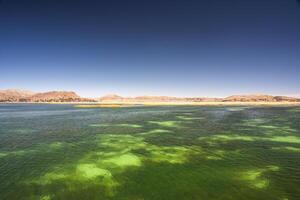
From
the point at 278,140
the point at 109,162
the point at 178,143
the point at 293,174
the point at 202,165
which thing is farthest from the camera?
the point at 278,140

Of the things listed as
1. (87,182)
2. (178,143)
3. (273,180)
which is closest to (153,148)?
(178,143)

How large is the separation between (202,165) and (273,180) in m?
3.15

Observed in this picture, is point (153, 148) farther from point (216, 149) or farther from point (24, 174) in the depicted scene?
point (24, 174)

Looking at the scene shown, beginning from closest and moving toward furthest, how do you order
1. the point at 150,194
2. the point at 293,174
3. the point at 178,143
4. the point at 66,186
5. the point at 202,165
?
the point at 150,194
the point at 66,186
the point at 293,174
the point at 202,165
the point at 178,143

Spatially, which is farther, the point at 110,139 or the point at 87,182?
the point at 110,139

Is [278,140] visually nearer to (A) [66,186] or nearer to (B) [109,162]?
(B) [109,162]

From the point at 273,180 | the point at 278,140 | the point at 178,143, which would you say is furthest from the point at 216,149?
the point at 278,140

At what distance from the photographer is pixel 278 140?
55.2 feet

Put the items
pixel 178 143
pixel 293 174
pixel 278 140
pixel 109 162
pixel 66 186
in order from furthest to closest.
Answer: pixel 278 140 < pixel 178 143 < pixel 109 162 < pixel 293 174 < pixel 66 186

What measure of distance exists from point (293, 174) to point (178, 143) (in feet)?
25.2

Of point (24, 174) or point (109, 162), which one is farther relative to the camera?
point (109, 162)

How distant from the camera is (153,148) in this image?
1434cm

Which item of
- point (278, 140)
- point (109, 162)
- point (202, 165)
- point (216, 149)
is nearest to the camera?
point (202, 165)

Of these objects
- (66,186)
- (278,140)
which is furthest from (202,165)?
(278,140)
